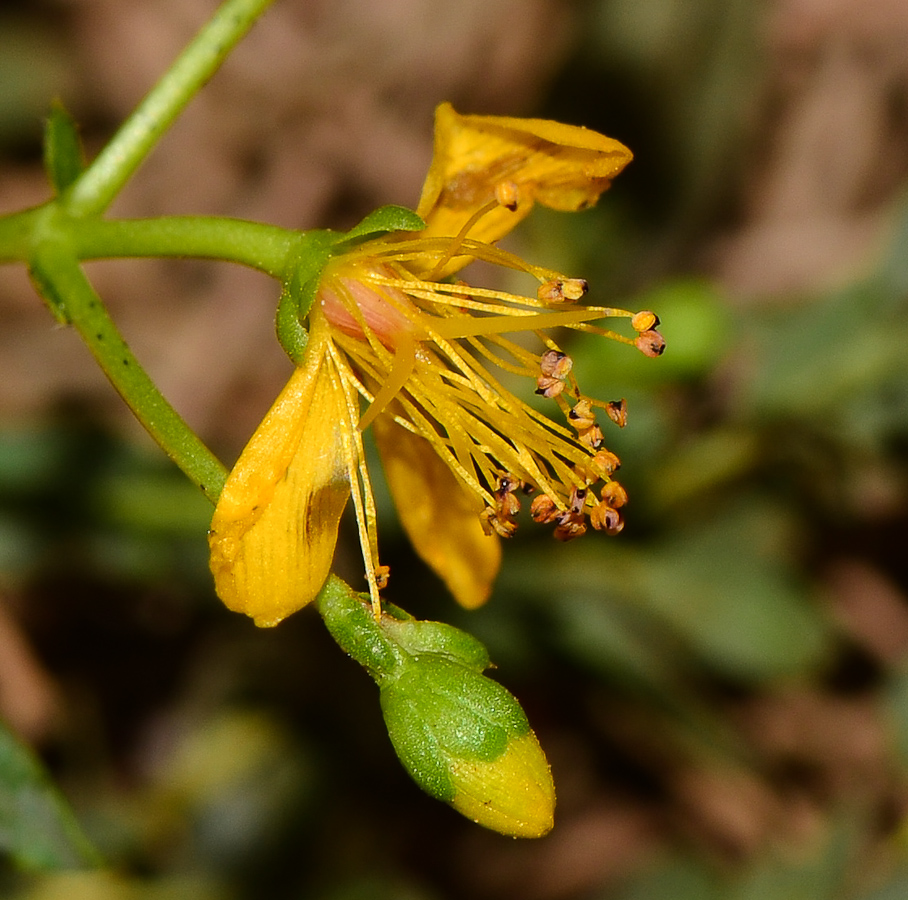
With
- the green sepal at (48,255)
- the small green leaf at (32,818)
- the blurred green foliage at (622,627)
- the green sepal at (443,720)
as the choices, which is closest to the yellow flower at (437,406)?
the green sepal at (443,720)

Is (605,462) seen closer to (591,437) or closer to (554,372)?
(591,437)

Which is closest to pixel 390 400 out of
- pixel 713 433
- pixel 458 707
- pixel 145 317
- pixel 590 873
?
pixel 458 707

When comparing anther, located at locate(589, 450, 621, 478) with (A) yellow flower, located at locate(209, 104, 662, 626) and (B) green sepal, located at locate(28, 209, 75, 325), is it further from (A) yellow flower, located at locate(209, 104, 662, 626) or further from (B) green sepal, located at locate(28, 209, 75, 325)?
(B) green sepal, located at locate(28, 209, 75, 325)

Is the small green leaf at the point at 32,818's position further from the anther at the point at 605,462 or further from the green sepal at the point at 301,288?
the anther at the point at 605,462

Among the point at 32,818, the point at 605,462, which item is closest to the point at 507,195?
the point at 605,462

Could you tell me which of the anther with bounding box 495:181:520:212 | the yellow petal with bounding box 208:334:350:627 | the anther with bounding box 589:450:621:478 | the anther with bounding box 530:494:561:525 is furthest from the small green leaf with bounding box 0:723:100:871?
the anther with bounding box 495:181:520:212

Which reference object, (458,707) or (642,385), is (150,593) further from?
(458,707)
